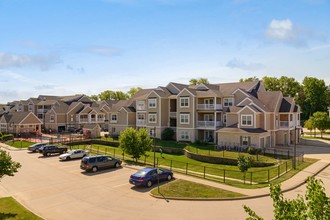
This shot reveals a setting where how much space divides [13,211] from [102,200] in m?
5.66

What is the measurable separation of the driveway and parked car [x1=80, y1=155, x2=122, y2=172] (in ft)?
2.49

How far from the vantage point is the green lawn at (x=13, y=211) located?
640 inches

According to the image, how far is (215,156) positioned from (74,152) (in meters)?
18.4

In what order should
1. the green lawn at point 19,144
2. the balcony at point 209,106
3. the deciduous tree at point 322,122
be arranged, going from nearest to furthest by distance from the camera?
the balcony at point 209,106 → the green lawn at point 19,144 → the deciduous tree at point 322,122

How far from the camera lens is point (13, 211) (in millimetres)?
17328

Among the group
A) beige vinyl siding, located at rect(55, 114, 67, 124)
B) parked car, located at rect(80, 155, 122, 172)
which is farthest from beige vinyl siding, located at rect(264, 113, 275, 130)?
beige vinyl siding, located at rect(55, 114, 67, 124)

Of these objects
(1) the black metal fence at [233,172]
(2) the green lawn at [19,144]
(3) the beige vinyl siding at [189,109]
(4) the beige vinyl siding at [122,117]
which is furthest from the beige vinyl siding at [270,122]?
(2) the green lawn at [19,144]

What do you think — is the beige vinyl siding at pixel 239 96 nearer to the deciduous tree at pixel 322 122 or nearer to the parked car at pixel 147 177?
the deciduous tree at pixel 322 122

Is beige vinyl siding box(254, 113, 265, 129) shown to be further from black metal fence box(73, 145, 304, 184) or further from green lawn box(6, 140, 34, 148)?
green lawn box(6, 140, 34, 148)

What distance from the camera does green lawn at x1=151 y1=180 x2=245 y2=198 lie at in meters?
20.3

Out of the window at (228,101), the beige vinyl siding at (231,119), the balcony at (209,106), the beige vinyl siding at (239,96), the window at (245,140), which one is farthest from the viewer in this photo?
the window at (228,101)

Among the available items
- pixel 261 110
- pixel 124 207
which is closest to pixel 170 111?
pixel 261 110

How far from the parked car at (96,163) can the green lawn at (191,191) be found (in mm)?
9185

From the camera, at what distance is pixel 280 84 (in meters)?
89.3
